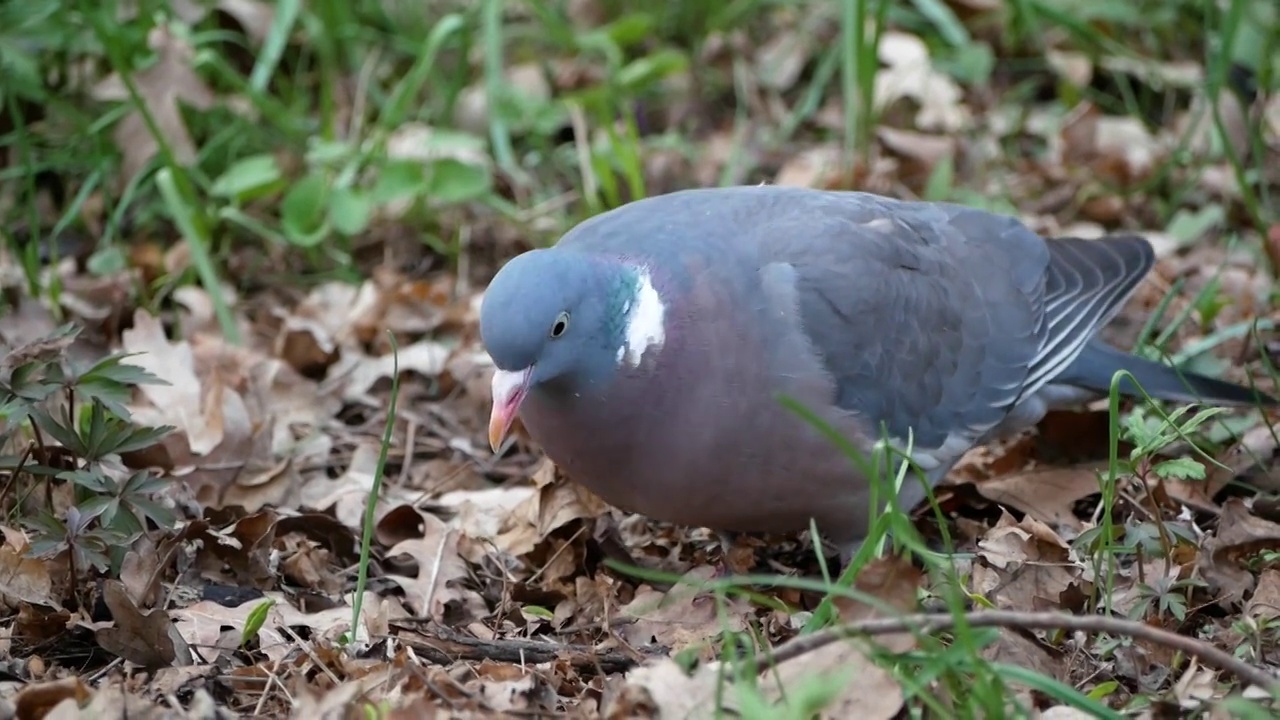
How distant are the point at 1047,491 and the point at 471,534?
5.00 feet

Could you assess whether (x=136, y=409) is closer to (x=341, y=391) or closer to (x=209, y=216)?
(x=341, y=391)

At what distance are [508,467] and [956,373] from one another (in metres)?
1.32

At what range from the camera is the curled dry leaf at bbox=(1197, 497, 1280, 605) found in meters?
3.38

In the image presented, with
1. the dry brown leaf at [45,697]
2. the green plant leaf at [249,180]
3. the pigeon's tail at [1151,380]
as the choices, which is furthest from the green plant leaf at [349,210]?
the dry brown leaf at [45,697]

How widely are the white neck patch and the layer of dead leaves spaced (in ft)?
1.82

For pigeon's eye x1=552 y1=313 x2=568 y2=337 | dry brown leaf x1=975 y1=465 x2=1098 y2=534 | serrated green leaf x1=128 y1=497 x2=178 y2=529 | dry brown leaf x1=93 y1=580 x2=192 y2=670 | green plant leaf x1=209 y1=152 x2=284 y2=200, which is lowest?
dry brown leaf x1=975 y1=465 x2=1098 y2=534

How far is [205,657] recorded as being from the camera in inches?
124

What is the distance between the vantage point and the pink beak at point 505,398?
3.18m

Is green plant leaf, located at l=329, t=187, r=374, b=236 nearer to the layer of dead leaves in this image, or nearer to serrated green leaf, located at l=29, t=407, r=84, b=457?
the layer of dead leaves

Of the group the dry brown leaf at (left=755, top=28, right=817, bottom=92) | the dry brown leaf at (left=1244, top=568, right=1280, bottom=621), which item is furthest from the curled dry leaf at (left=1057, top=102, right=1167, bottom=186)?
the dry brown leaf at (left=1244, top=568, right=1280, bottom=621)

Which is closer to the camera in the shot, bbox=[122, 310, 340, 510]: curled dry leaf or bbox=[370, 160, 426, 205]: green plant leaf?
bbox=[122, 310, 340, 510]: curled dry leaf

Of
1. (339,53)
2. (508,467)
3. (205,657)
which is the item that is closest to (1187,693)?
(205,657)

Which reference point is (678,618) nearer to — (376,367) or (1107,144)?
(376,367)

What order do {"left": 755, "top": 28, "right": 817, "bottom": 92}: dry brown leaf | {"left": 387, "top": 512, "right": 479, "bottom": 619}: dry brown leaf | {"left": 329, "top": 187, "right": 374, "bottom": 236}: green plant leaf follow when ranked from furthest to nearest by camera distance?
{"left": 755, "top": 28, "right": 817, "bottom": 92}: dry brown leaf
{"left": 329, "top": 187, "right": 374, "bottom": 236}: green plant leaf
{"left": 387, "top": 512, "right": 479, "bottom": 619}: dry brown leaf
